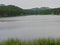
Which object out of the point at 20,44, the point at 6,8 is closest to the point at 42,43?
the point at 20,44

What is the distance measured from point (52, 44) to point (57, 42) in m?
0.24

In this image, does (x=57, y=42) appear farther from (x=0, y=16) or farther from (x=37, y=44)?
(x=0, y=16)

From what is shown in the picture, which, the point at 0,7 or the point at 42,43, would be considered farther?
the point at 0,7

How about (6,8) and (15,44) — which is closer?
(15,44)

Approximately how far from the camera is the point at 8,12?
2338 cm

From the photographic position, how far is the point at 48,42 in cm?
458

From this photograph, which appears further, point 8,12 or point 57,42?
point 8,12

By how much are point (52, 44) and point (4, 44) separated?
1.22 meters

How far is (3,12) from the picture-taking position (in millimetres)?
23094

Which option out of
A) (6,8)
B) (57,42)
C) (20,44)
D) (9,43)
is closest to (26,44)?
(20,44)

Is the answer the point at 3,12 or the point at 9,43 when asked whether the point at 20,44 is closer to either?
the point at 9,43

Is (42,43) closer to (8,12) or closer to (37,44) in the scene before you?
(37,44)

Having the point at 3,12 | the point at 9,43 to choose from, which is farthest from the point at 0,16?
the point at 9,43

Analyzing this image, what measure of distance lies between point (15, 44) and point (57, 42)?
111cm
